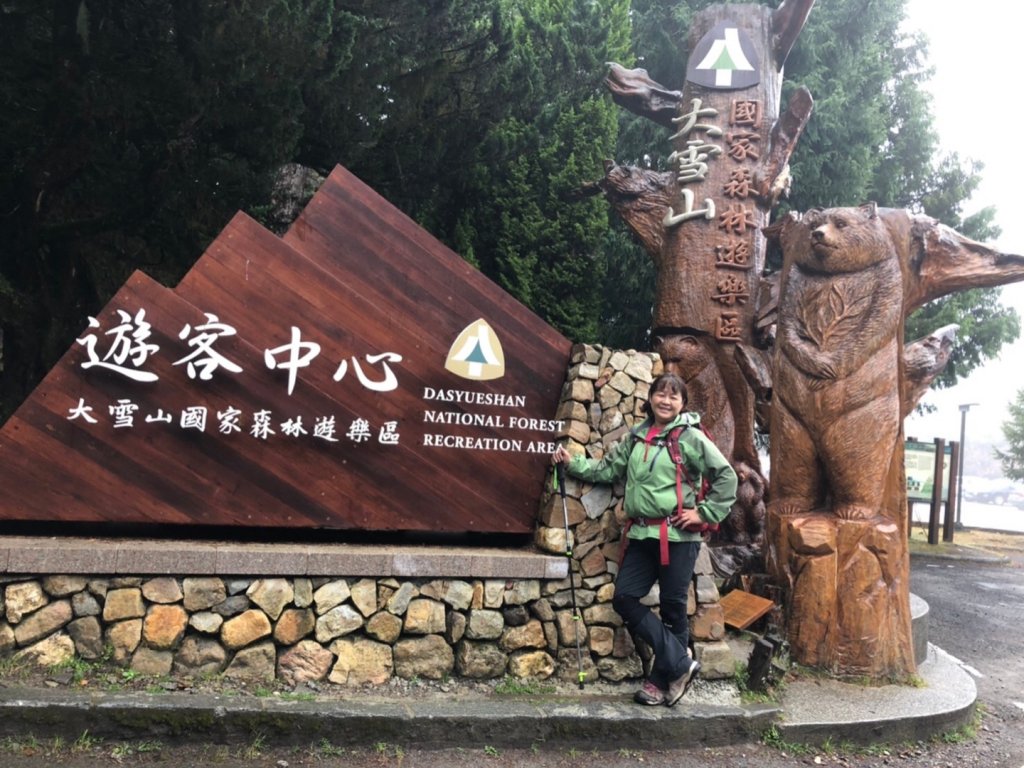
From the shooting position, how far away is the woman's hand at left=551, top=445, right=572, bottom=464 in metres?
4.08

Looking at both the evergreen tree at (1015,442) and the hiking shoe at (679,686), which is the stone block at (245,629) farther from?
the evergreen tree at (1015,442)

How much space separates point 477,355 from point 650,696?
6.56 ft

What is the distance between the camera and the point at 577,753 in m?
3.53

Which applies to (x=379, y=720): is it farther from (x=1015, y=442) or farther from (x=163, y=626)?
(x=1015, y=442)

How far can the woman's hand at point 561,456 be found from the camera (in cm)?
408

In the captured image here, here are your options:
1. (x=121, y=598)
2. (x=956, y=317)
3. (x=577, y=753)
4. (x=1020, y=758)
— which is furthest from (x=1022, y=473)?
(x=121, y=598)

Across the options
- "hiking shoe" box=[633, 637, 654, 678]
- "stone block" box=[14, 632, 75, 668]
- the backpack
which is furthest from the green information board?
"stone block" box=[14, 632, 75, 668]

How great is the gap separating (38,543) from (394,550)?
5.50ft

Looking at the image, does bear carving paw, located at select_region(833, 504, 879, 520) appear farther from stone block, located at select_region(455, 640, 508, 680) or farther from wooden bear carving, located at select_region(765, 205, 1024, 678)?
stone block, located at select_region(455, 640, 508, 680)

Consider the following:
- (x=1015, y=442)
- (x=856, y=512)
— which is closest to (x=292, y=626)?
(x=856, y=512)

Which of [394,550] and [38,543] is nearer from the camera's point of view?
[38,543]

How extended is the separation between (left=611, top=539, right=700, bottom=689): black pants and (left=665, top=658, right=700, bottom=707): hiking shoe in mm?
23

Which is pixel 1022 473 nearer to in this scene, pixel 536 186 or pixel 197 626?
pixel 536 186

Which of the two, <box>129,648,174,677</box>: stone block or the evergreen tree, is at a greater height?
the evergreen tree
